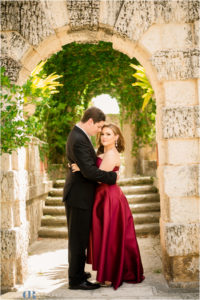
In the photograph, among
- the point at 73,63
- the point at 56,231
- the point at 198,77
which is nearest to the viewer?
the point at 198,77

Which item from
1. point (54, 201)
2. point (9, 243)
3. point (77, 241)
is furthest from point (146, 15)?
point (54, 201)

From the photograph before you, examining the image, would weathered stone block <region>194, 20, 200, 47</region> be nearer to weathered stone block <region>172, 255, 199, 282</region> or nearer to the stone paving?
weathered stone block <region>172, 255, 199, 282</region>

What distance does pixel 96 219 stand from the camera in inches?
140

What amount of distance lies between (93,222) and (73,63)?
20.3 feet

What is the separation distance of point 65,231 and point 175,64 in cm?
381

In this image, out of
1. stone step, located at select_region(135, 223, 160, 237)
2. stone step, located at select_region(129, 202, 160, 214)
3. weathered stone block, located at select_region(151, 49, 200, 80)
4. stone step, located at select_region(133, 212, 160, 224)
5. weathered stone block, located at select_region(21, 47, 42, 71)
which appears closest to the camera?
weathered stone block, located at select_region(151, 49, 200, 80)

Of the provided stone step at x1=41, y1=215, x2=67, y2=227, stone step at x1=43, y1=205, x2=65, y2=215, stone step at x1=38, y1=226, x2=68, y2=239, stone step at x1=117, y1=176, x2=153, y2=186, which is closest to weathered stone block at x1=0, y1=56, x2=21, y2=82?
stone step at x1=38, y1=226, x2=68, y2=239

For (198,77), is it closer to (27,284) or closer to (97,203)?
(97,203)

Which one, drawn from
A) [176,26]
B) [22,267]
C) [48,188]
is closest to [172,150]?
[176,26]

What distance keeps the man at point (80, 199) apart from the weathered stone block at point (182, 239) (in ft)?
2.82

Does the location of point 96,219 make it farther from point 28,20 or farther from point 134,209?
point 134,209

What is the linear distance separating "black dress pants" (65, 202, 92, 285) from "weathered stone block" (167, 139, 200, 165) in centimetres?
115

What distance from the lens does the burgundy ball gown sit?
136 inches

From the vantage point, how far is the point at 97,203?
361 cm
